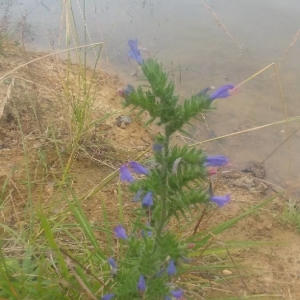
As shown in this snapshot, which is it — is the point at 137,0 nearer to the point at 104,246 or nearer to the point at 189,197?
the point at 104,246

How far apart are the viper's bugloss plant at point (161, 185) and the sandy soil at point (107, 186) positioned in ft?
1.81

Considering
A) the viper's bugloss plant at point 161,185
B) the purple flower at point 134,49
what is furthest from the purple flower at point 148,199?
the purple flower at point 134,49

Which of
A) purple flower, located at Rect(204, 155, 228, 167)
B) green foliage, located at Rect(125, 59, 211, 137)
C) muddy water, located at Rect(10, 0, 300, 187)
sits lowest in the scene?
muddy water, located at Rect(10, 0, 300, 187)

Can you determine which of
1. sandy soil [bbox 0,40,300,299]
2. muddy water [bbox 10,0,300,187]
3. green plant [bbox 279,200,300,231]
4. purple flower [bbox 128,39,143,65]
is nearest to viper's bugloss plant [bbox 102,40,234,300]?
purple flower [bbox 128,39,143,65]

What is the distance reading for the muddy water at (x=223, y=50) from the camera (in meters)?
3.58

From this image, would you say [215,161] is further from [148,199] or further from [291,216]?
[291,216]

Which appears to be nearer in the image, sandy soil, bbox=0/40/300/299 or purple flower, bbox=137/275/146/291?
purple flower, bbox=137/275/146/291

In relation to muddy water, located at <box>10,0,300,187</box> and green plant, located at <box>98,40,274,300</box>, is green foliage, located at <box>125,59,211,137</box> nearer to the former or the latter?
green plant, located at <box>98,40,274,300</box>

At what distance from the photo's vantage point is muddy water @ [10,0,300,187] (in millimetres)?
3582

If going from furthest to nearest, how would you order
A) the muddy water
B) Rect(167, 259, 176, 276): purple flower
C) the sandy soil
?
the muddy water < the sandy soil < Rect(167, 259, 176, 276): purple flower

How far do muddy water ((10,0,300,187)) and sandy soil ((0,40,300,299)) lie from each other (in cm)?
47

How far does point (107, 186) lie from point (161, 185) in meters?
1.40

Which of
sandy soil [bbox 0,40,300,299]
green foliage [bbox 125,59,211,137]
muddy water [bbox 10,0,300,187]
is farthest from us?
muddy water [bbox 10,0,300,187]

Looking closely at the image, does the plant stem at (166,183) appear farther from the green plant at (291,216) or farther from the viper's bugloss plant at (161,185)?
the green plant at (291,216)
